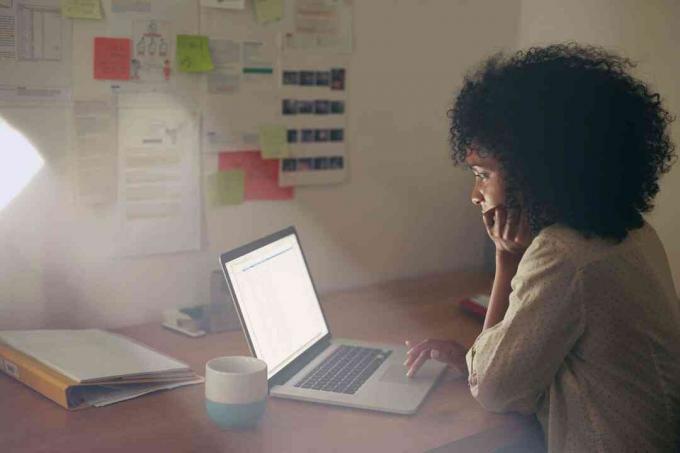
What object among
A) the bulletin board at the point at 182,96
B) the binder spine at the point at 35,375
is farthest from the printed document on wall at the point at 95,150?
the binder spine at the point at 35,375

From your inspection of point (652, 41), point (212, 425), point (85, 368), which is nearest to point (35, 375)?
point (85, 368)

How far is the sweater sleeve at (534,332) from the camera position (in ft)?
4.11

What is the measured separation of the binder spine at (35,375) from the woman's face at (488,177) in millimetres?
789

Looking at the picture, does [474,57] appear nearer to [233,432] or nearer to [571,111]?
[571,111]

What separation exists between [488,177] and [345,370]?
0.47 m

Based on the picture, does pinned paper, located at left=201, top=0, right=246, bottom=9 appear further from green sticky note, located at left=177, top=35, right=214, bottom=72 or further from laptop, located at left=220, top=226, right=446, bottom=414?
laptop, located at left=220, top=226, right=446, bottom=414

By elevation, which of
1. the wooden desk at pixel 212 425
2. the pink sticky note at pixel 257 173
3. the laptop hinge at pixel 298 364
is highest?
the pink sticky note at pixel 257 173

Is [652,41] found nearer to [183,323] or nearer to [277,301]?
[277,301]

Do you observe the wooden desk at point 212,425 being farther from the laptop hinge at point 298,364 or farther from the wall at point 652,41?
the wall at point 652,41

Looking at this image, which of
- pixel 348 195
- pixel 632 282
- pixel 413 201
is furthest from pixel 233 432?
pixel 413 201

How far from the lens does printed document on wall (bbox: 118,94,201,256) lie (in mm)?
1771

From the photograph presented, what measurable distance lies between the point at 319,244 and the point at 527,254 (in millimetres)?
892

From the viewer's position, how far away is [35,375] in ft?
4.61

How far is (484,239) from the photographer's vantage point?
2516 mm
